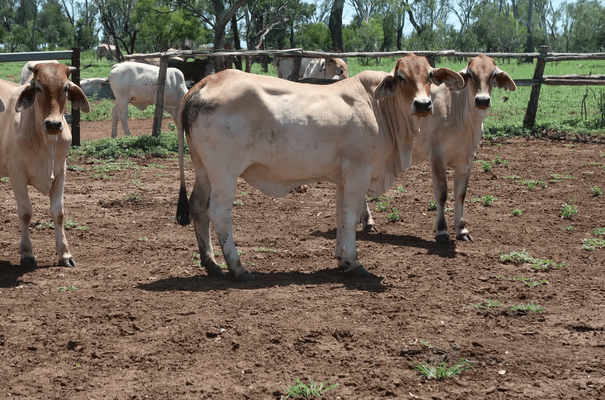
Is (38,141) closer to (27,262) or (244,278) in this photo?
(27,262)

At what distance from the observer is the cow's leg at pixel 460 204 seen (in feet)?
26.4

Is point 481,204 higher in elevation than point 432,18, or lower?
lower

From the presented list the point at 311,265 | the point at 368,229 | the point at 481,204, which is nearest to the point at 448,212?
the point at 481,204

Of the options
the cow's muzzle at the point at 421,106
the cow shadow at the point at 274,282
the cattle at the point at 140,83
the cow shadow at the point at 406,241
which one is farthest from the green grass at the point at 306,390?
the cattle at the point at 140,83

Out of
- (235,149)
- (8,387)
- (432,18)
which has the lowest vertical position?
(8,387)

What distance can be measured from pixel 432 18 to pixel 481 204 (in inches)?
3002

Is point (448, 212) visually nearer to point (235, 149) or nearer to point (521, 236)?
point (521, 236)

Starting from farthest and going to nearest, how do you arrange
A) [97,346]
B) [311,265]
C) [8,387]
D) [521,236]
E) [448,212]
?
[448,212]
[521,236]
[311,265]
[97,346]
[8,387]

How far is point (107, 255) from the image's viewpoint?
7.11 metres

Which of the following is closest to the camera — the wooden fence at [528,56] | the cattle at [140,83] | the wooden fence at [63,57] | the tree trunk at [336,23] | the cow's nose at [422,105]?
the cow's nose at [422,105]

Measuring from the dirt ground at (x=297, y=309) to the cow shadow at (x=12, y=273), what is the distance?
0.03 meters

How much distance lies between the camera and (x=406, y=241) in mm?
7992

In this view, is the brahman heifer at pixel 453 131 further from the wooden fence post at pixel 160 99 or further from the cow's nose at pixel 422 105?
the wooden fence post at pixel 160 99

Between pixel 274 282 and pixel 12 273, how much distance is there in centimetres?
229
